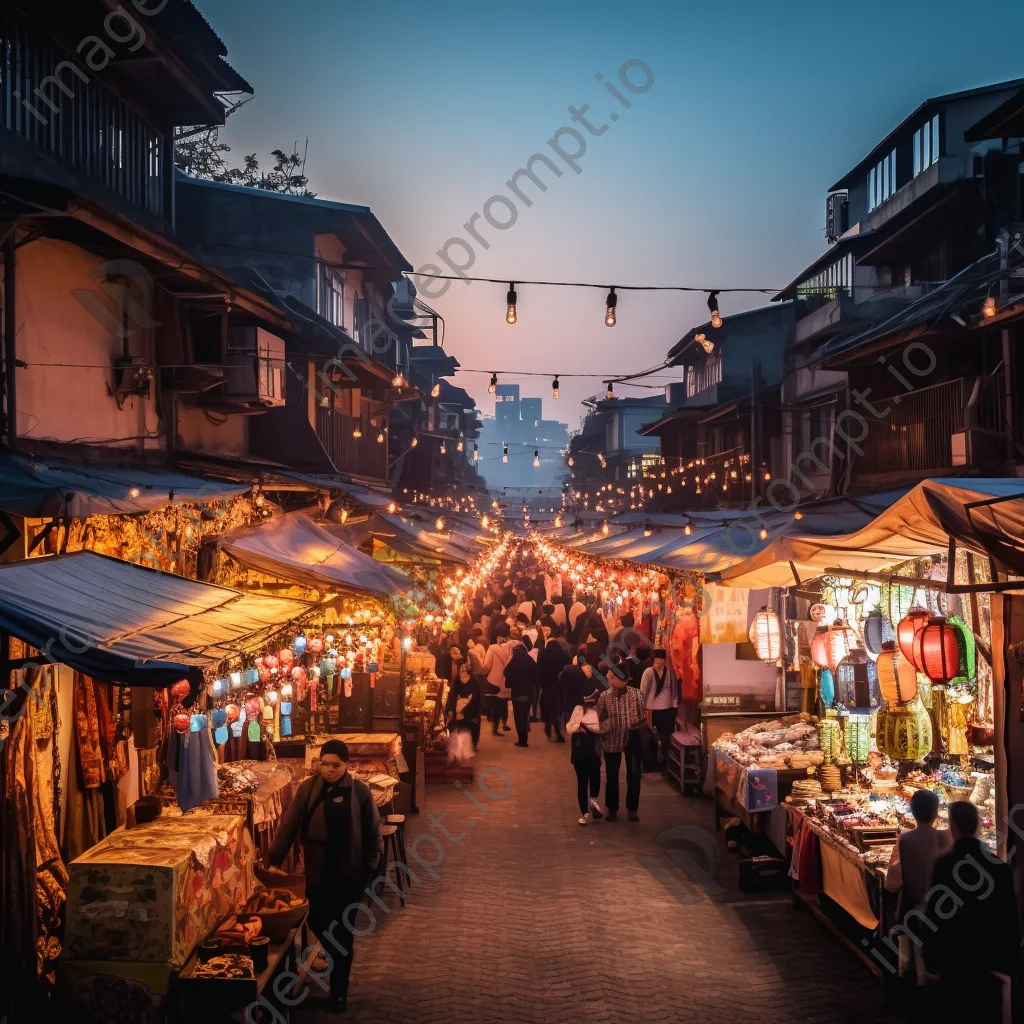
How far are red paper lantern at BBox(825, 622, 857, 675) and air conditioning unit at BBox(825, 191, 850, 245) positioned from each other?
21994 millimetres

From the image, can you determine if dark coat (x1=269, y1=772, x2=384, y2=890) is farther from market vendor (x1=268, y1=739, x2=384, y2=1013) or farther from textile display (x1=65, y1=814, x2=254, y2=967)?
textile display (x1=65, y1=814, x2=254, y2=967)

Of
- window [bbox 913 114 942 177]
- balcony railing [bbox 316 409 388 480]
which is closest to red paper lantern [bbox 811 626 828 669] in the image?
balcony railing [bbox 316 409 388 480]

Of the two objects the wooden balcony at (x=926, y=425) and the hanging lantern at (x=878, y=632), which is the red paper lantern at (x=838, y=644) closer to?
the hanging lantern at (x=878, y=632)

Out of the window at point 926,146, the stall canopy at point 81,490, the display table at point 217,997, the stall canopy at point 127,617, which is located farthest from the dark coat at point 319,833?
the window at point 926,146

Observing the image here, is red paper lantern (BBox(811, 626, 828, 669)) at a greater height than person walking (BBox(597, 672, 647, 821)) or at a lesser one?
greater

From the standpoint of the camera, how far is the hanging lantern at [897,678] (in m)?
8.92

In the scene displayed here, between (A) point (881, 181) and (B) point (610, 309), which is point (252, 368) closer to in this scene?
(B) point (610, 309)

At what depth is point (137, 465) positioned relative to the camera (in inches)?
485

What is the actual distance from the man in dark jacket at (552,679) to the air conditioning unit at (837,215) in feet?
56.6

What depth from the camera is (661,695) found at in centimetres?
1543

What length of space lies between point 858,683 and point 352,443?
1766 cm

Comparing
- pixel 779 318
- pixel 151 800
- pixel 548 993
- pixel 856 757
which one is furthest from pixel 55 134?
pixel 779 318

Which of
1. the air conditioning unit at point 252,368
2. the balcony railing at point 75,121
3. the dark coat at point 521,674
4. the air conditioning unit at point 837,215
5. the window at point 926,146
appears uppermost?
the air conditioning unit at point 837,215

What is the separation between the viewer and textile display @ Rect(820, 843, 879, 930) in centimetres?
828
